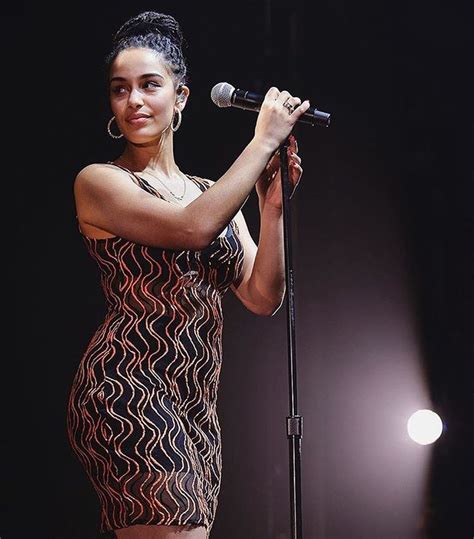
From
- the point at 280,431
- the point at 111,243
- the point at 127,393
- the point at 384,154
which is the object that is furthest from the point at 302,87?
the point at 127,393

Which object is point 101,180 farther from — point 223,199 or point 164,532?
point 164,532

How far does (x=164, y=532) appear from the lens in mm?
1635

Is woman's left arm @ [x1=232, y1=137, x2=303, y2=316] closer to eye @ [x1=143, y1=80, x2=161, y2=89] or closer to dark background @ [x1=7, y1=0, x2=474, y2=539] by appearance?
eye @ [x1=143, y1=80, x2=161, y2=89]

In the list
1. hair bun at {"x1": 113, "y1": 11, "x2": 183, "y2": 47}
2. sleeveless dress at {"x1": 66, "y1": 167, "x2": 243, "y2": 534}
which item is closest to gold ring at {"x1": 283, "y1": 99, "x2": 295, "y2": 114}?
sleeveless dress at {"x1": 66, "y1": 167, "x2": 243, "y2": 534}

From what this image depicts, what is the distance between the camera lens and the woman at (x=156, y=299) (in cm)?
168

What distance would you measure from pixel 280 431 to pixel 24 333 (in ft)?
2.97

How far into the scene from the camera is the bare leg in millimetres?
1635

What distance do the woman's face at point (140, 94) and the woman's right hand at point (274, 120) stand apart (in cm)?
30

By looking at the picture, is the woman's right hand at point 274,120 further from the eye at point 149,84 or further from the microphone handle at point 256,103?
the eye at point 149,84

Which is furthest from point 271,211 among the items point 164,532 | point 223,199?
point 164,532

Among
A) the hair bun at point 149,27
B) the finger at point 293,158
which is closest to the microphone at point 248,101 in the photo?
the finger at point 293,158

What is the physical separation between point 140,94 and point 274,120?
1.14 feet

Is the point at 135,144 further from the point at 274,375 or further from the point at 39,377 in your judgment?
the point at 274,375

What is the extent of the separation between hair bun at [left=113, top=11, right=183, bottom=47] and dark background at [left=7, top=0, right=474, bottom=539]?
2.93ft
